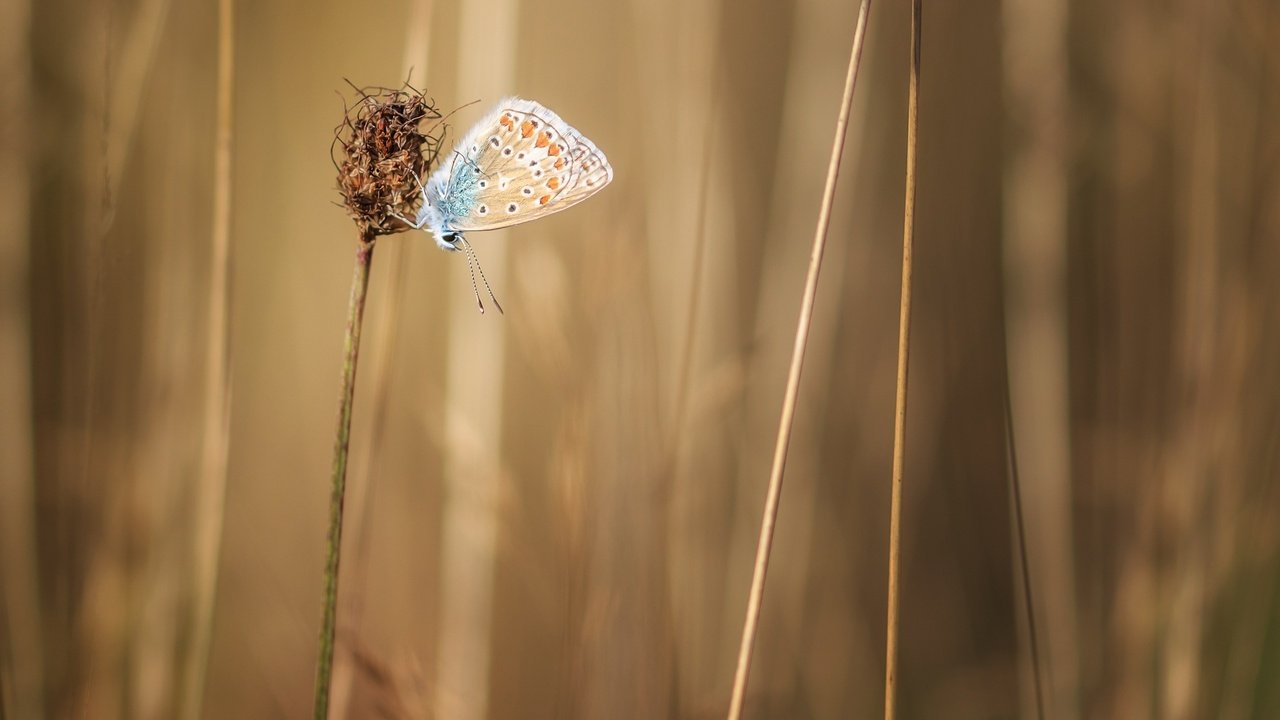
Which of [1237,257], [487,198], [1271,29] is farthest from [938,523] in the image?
[487,198]

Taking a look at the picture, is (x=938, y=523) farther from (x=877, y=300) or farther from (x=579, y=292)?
(x=579, y=292)

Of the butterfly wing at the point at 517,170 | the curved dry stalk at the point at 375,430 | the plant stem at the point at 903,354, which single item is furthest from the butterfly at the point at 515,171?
the plant stem at the point at 903,354

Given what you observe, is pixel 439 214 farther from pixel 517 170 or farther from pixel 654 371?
pixel 654 371

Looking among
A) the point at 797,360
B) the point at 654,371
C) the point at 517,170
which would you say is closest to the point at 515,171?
the point at 517,170

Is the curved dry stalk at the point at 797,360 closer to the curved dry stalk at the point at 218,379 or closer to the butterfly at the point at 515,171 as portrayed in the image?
the butterfly at the point at 515,171

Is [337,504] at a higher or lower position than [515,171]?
lower

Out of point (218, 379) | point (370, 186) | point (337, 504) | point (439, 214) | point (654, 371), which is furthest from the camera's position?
point (654, 371)

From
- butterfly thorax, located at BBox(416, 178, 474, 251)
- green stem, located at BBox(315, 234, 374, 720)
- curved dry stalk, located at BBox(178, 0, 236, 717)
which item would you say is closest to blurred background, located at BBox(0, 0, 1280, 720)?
curved dry stalk, located at BBox(178, 0, 236, 717)

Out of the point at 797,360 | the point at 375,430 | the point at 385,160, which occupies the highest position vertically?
the point at 385,160
